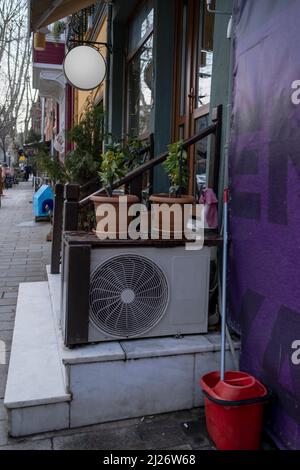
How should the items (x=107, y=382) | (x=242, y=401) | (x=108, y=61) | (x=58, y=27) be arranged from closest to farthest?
1. (x=242, y=401)
2. (x=107, y=382)
3. (x=108, y=61)
4. (x=58, y=27)

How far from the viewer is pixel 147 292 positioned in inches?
118

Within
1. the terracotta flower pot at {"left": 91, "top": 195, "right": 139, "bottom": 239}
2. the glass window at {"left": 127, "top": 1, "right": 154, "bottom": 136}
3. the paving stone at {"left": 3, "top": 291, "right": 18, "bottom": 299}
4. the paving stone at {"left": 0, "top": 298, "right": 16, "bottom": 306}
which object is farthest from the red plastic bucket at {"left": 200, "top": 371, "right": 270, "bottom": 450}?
the glass window at {"left": 127, "top": 1, "right": 154, "bottom": 136}

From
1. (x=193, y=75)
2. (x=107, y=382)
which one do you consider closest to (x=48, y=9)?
(x=193, y=75)

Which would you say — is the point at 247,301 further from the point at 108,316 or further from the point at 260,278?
the point at 108,316

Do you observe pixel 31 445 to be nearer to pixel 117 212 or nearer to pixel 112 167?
pixel 117 212

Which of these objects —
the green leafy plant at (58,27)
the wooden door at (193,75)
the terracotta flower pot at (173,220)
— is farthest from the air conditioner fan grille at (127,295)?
the green leafy plant at (58,27)

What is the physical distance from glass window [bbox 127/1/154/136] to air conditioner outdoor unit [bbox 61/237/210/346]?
2688 millimetres

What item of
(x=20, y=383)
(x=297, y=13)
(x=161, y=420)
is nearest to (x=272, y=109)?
(x=297, y=13)

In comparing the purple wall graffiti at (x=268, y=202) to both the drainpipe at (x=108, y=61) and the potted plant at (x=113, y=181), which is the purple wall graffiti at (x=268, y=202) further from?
the drainpipe at (x=108, y=61)

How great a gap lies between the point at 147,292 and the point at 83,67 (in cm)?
411

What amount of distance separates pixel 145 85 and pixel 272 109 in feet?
11.8

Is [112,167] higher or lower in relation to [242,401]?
higher

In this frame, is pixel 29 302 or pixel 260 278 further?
pixel 29 302

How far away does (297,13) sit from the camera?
227 cm
